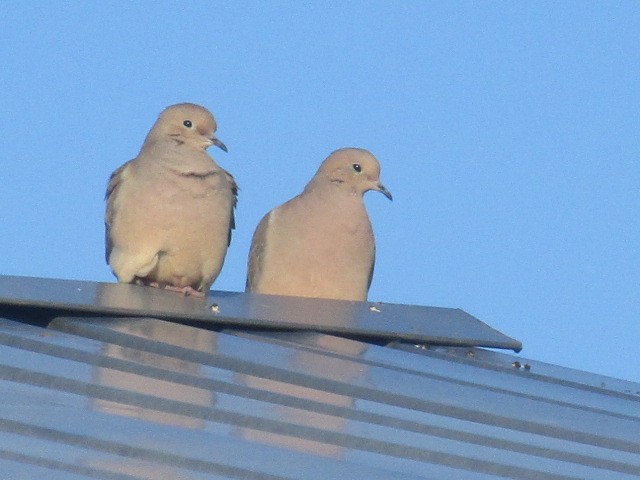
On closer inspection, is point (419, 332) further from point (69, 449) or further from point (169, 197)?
point (69, 449)

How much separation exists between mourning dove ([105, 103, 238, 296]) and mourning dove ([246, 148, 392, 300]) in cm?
101

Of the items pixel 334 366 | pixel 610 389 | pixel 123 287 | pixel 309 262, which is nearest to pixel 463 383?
pixel 334 366

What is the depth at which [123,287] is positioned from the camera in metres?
6.76

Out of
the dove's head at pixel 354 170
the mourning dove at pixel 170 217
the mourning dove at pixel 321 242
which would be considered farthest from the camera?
the dove's head at pixel 354 170

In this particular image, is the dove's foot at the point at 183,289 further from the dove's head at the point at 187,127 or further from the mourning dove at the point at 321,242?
the mourning dove at the point at 321,242

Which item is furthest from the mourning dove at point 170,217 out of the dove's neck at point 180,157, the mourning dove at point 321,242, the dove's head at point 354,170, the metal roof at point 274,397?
the dove's head at point 354,170

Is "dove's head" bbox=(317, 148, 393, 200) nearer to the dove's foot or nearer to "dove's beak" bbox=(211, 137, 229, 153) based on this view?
"dove's beak" bbox=(211, 137, 229, 153)

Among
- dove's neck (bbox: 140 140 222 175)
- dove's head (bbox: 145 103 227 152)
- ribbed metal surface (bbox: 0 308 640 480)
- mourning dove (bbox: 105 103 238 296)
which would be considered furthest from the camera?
dove's head (bbox: 145 103 227 152)

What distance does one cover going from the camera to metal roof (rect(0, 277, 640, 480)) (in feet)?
11.7

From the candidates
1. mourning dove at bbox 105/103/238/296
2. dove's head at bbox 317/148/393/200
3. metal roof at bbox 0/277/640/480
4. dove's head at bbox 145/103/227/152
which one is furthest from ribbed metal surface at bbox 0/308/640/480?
dove's head at bbox 317/148/393/200

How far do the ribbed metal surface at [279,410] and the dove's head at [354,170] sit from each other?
311 cm

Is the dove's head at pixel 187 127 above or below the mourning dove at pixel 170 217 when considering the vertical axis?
above

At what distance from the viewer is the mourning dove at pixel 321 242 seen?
8.59 m

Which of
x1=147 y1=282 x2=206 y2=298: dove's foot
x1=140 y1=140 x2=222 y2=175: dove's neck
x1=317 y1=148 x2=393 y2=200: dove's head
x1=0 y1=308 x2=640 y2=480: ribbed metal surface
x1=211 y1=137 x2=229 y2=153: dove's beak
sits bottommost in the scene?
x1=0 y1=308 x2=640 y2=480: ribbed metal surface
